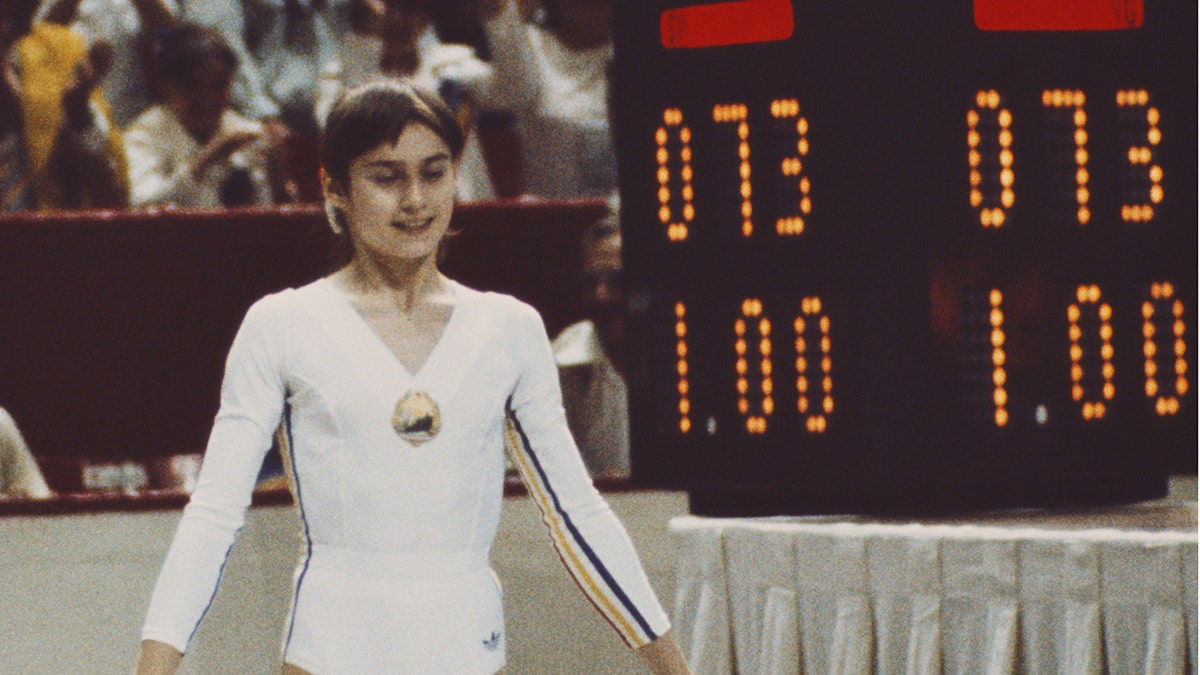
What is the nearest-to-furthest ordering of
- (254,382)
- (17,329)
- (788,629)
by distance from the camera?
→ (254,382), (788,629), (17,329)

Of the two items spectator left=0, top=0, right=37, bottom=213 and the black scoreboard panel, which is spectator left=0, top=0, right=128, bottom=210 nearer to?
spectator left=0, top=0, right=37, bottom=213

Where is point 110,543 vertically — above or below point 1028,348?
below

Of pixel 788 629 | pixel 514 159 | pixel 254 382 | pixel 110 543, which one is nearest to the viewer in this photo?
pixel 254 382

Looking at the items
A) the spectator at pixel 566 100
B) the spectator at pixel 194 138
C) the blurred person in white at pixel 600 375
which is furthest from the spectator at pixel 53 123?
the blurred person in white at pixel 600 375

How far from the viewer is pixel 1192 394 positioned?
3.90 metres

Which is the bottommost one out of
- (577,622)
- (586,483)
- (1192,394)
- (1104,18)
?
(577,622)

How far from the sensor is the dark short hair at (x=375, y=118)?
2037 mm

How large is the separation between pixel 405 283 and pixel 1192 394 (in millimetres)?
2357

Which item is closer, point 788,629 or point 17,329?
point 788,629

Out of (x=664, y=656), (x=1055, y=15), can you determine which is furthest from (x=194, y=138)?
(x=664, y=656)

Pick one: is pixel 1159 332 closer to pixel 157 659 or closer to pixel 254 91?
pixel 157 659

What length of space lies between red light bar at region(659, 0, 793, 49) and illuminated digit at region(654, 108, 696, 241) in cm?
16

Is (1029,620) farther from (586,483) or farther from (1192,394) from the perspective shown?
(586,483)

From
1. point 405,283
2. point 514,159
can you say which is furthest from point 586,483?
point 514,159
